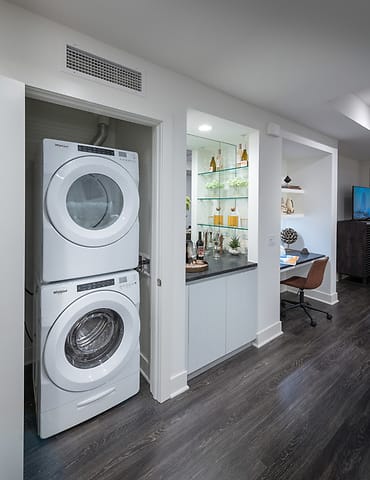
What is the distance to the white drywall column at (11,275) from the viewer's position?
1263 millimetres

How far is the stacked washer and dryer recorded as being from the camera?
64.4 inches

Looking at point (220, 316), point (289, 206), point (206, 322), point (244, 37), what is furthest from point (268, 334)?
point (244, 37)

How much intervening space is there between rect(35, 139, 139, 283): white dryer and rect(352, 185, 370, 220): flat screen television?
4.95 meters

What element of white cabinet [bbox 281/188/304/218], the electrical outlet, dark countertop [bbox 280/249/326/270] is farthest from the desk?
white cabinet [bbox 281/188/304/218]

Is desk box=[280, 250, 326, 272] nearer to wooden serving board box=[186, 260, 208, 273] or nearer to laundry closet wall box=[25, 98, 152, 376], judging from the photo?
wooden serving board box=[186, 260, 208, 273]

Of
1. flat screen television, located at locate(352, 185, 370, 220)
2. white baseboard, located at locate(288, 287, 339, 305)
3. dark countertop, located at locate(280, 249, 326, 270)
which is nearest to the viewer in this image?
dark countertop, located at locate(280, 249, 326, 270)

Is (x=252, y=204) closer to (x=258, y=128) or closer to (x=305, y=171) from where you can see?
A: (x=258, y=128)

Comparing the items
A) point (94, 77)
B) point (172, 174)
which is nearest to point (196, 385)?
point (172, 174)

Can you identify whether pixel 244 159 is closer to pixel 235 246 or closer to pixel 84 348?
pixel 235 246

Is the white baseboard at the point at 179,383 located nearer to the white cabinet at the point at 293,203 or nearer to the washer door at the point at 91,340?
the washer door at the point at 91,340

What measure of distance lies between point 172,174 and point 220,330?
57.5 inches

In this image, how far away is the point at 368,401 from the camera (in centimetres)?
207

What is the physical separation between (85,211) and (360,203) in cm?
553

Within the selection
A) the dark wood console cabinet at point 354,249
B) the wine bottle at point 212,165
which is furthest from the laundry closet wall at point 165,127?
the dark wood console cabinet at point 354,249
